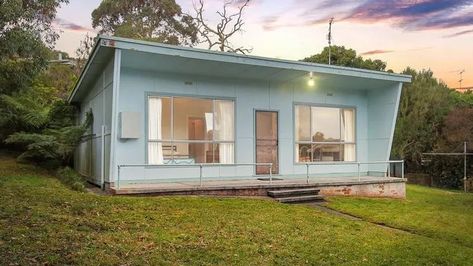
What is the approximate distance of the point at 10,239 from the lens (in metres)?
4.84

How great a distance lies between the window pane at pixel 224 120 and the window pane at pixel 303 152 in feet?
7.80

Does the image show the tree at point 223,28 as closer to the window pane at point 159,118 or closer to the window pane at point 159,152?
the window pane at point 159,118

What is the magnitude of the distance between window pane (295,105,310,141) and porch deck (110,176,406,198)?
1.34 metres

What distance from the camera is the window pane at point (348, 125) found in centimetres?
1423

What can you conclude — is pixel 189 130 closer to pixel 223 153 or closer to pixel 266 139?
pixel 223 153

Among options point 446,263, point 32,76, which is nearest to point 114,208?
point 446,263

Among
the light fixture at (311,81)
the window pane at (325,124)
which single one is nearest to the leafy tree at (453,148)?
the window pane at (325,124)

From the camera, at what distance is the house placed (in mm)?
10398

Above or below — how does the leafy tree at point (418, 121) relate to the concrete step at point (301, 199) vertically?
above

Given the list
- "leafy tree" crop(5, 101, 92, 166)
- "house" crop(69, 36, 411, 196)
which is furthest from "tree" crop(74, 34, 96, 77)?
"house" crop(69, 36, 411, 196)

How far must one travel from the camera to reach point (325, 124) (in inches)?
544

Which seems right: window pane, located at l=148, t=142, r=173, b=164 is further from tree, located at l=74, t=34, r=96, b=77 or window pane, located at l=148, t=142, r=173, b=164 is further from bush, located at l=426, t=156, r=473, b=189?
tree, located at l=74, t=34, r=96, b=77

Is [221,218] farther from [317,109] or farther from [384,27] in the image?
[384,27]

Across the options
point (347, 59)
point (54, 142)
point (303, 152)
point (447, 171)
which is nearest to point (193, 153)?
point (303, 152)
